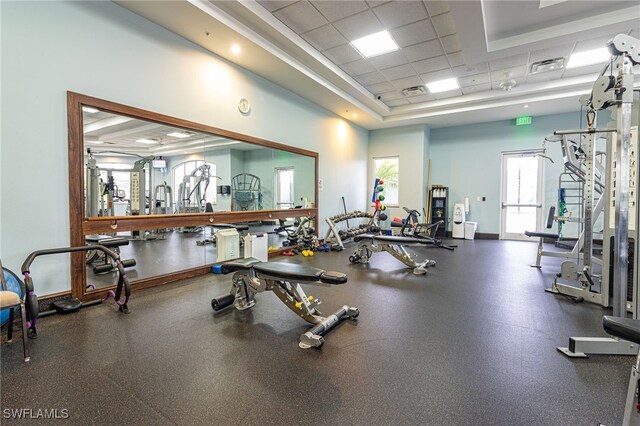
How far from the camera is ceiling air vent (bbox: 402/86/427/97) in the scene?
637 cm

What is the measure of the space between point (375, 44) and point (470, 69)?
2124mm

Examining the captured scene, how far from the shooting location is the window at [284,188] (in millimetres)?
5633

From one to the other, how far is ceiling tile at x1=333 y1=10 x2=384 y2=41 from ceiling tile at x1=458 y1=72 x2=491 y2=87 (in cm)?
270

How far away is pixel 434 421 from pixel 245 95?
4897mm

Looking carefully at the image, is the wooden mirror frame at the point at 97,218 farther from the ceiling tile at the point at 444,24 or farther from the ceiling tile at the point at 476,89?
the ceiling tile at the point at 476,89

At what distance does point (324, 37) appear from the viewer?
4367 mm

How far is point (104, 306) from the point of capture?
281 cm

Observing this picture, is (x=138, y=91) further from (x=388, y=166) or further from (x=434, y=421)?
(x=388, y=166)

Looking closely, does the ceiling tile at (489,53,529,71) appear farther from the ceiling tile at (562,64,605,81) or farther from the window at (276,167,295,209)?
the window at (276,167,295,209)

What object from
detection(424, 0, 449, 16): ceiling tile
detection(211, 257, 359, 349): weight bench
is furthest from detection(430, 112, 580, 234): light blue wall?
detection(211, 257, 359, 349): weight bench

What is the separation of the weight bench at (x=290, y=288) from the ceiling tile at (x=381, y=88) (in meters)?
5.25

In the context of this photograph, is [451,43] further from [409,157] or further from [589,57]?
[409,157]

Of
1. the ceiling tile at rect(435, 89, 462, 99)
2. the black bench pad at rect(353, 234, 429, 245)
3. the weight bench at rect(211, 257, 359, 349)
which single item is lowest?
the weight bench at rect(211, 257, 359, 349)

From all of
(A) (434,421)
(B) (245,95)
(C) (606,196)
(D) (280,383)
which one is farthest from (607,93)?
(B) (245,95)
